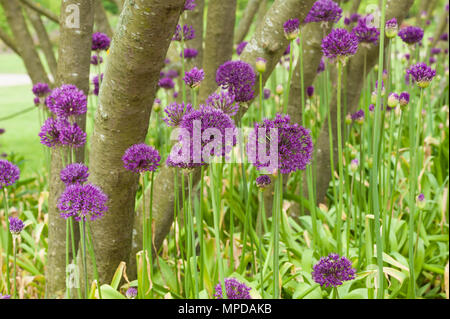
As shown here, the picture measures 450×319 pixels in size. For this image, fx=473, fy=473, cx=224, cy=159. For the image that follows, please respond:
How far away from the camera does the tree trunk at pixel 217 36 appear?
2703mm

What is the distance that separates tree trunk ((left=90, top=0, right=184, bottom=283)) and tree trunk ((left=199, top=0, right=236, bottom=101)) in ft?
3.50

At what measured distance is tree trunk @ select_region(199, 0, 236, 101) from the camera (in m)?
2.70

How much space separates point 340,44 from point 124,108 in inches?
27.6

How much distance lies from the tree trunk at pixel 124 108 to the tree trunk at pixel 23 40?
1.72 metres

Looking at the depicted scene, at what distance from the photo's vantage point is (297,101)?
8.33 feet

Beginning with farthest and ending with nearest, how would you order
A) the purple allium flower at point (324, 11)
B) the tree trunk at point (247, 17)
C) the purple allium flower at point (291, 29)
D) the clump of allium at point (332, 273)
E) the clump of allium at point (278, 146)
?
the tree trunk at point (247, 17) < the purple allium flower at point (324, 11) < the purple allium flower at point (291, 29) < the clump of allium at point (332, 273) < the clump of allium at point (278, 146)

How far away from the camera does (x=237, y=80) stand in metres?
1.45

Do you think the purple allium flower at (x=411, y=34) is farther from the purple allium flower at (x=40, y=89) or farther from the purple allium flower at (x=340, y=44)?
Answer: the purple allium flower at (x=40, y=89)

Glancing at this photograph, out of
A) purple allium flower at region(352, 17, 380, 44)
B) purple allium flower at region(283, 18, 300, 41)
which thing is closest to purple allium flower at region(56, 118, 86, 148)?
purple allium flower at region(283, 18, 300, 41)

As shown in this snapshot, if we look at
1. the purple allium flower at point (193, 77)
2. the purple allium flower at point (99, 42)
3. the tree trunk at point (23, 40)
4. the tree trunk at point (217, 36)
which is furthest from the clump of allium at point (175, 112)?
the tree trunk at point (23, 40)

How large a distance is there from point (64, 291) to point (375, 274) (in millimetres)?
1316

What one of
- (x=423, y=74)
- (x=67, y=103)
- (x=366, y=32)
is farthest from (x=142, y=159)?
(x=366, y=32)

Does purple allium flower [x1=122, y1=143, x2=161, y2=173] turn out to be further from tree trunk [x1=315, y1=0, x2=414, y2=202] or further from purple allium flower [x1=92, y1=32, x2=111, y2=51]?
tree trunk [x1=315, y1=0, x2=414, y2=202]
